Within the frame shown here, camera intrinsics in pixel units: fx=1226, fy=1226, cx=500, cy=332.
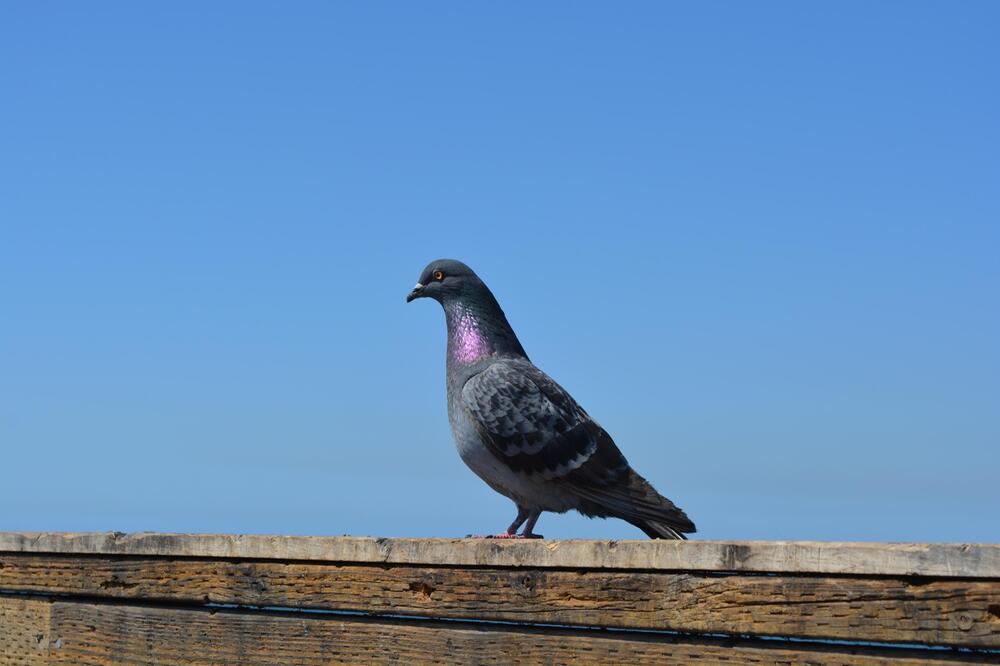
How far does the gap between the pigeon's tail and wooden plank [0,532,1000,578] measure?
1561 millimetres

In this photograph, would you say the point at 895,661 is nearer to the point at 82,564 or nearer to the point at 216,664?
the point at 216,664

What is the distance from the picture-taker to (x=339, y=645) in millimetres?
4395

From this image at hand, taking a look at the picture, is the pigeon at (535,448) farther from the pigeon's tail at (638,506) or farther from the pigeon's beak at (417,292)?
the pigeon's beak at (417,292)

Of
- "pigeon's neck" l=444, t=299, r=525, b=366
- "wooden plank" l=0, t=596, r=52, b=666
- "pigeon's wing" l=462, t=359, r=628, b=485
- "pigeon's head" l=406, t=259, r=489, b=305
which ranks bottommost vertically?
"wooden plank" l=0, t=596, r=52, b=666

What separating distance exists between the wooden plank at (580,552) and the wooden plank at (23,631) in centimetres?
26

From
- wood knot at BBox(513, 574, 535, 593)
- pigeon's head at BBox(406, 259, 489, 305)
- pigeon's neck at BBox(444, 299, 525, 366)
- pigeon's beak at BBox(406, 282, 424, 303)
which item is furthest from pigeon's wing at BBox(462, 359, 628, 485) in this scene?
wood knot at BBox(513, 574, 535, 593)

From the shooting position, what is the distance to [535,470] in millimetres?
5695

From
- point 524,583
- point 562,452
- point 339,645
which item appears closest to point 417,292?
point 562,452

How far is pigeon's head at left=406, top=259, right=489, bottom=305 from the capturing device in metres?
6.27

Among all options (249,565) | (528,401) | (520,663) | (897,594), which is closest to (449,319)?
(528,401)

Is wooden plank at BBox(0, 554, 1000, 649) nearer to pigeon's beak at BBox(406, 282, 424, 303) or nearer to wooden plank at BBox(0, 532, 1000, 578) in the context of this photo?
wooden plank at BBox(0, 532, 1000, 578)

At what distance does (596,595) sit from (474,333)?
8.41 ft

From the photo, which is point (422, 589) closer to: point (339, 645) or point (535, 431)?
point (339, 645)

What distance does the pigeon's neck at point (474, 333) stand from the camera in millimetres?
6195
